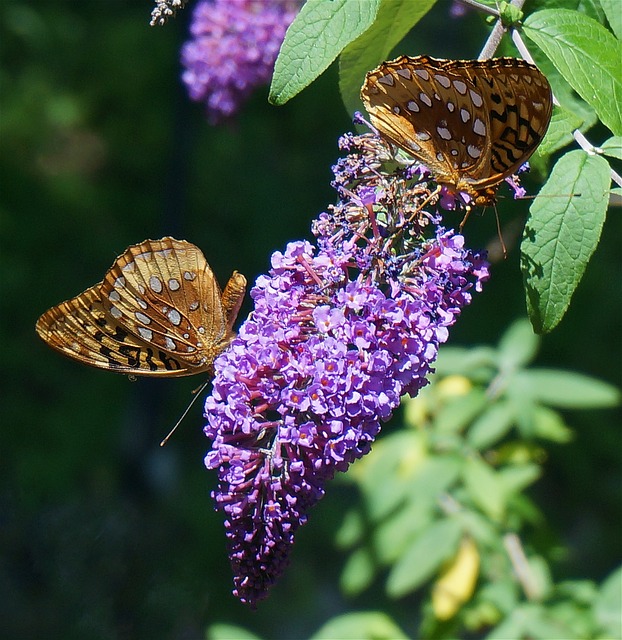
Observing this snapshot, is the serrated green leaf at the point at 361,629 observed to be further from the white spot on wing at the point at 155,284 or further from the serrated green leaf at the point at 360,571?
the white spot on wing at the point at 155,284

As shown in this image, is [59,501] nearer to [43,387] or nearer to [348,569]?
[43,387]

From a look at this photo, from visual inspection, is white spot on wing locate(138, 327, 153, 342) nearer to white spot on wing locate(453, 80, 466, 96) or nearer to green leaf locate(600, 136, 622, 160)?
white spot on wing locate(453, 80, 466, 96)

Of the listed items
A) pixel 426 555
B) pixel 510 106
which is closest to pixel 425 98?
pixel 510 106

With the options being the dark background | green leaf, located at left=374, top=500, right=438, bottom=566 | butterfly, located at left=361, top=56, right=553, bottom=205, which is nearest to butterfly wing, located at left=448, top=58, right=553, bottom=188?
butterfly, located at left=361, top=56, right=553, bottom=205

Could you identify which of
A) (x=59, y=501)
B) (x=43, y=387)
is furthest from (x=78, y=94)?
(x=59, y=501)

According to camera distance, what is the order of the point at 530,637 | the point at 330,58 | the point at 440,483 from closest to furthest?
the point at 330,58 → the point at 530,637 → the point at 440,483

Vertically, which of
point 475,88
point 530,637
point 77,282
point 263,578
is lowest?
point 77,282

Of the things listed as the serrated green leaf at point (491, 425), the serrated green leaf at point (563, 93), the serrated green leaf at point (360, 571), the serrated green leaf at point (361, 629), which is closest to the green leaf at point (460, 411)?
the serrated green leaf at point (491, 425)
